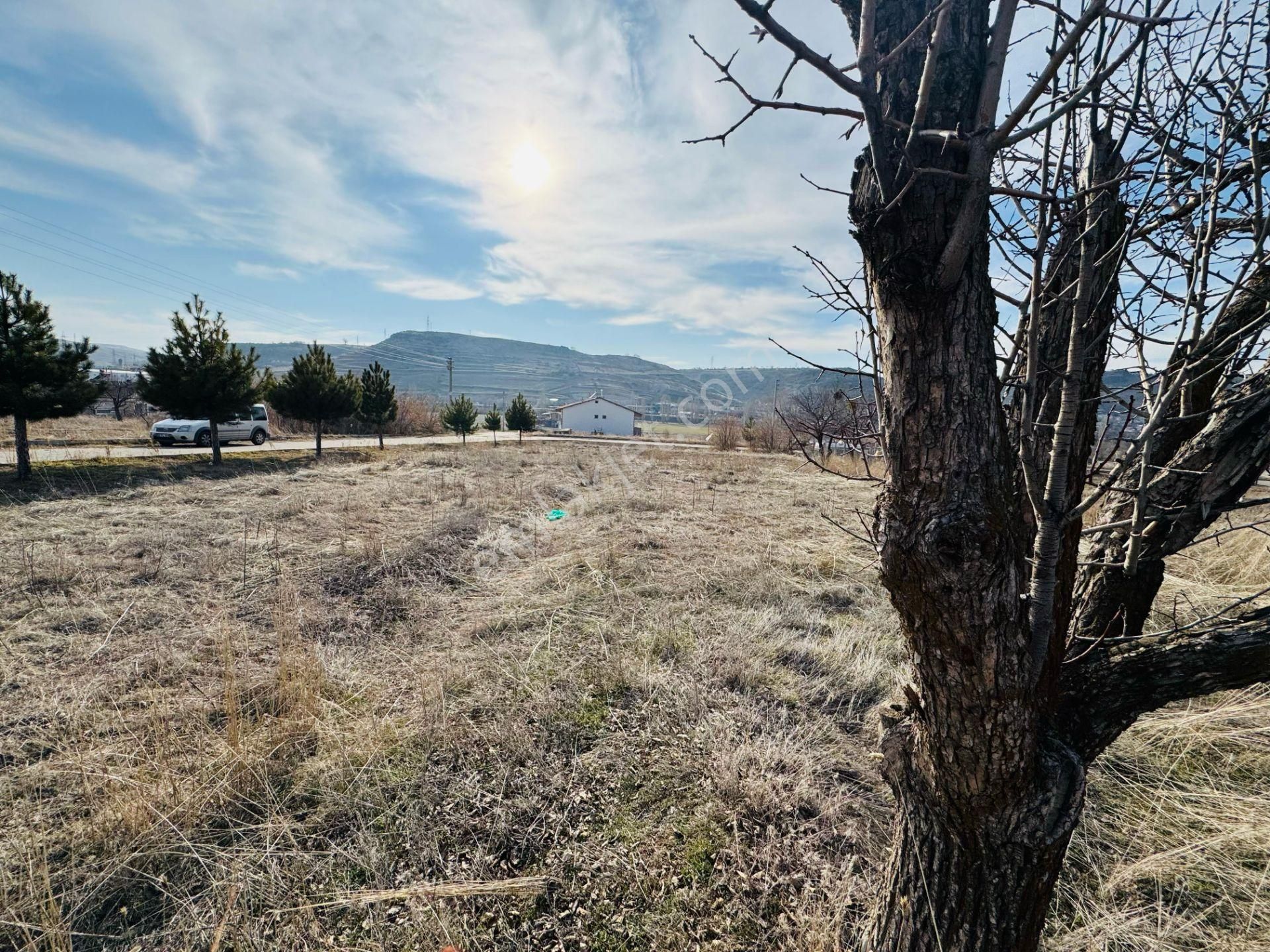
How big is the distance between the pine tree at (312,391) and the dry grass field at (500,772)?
13.0 m

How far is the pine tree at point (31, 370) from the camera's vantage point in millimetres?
8766

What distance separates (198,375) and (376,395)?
9.60 metres

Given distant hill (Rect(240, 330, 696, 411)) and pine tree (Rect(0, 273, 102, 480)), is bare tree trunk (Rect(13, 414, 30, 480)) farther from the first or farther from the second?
distant hill (Rect(240, 330, 696, 411))

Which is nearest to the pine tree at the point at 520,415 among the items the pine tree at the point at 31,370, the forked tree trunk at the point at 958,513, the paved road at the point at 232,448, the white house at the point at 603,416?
the paved road at the point at 232,448

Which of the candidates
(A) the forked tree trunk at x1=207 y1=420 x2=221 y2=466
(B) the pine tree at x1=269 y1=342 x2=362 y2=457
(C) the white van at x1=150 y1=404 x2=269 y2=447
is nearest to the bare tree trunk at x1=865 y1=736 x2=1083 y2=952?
(A) the forked tree trunk at x1=207 y1=420 x2=221 y2=466

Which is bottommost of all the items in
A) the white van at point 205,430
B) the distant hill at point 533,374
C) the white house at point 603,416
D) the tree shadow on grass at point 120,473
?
the tree shadow on grass at point 120,473

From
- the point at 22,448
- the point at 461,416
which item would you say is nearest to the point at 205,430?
the point at 22,448

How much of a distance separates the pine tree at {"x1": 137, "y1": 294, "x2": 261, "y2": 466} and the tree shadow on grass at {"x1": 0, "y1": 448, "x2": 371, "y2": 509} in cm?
91

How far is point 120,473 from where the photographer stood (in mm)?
10672

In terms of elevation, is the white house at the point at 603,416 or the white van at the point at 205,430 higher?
the white house at the point at 603,416

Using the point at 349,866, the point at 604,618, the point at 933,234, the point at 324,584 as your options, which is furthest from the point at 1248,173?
the point at 324,584

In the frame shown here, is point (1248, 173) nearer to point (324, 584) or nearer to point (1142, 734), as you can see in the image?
point (1142, 734)

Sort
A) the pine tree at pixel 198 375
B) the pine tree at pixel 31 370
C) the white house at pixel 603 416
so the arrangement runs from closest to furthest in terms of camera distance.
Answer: the pine tree at pixel 31 370, the pine tree at pixel 198 375, the white house at pixel 603 416

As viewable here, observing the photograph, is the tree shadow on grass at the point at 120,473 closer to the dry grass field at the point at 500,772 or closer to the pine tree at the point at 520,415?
the dry grass field at the point at 500,772
